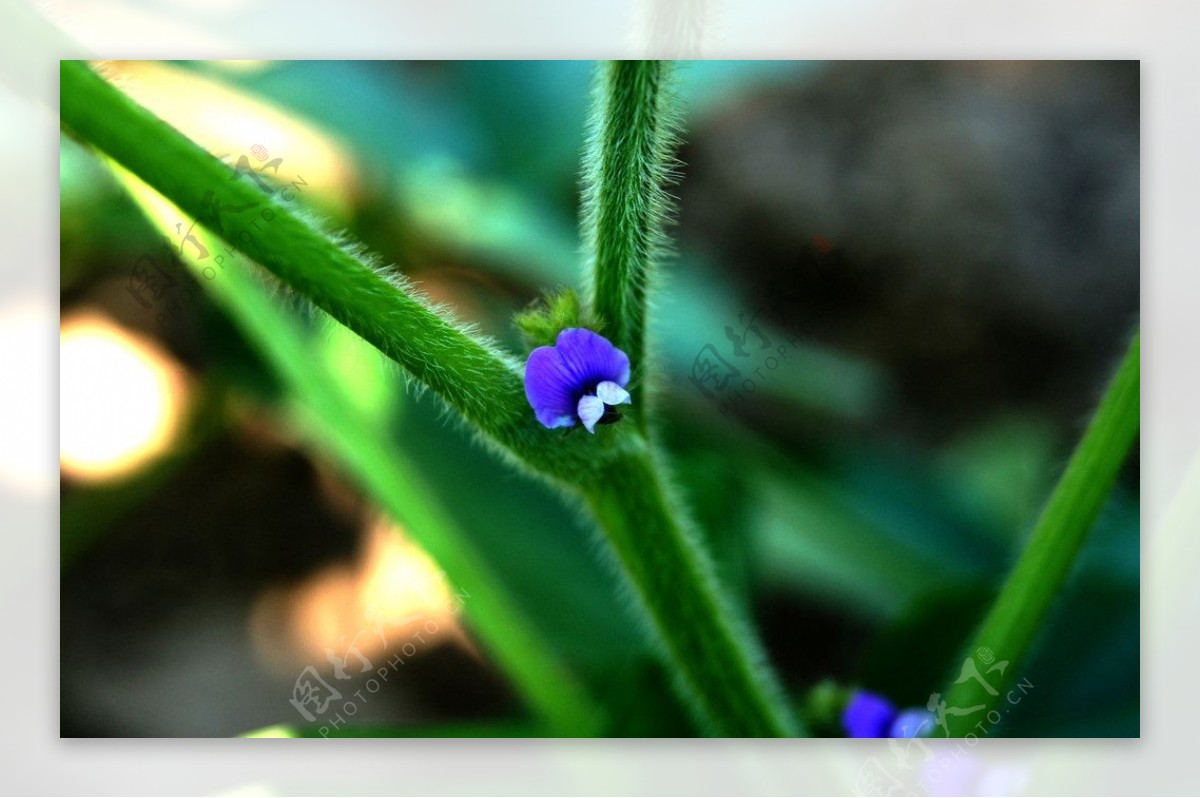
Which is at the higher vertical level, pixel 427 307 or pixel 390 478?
pixel 427 307

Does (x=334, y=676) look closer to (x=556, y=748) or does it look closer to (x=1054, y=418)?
(x=556, y=748)

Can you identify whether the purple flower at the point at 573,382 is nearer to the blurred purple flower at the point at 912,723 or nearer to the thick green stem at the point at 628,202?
the thick green stem at the point at 628,202

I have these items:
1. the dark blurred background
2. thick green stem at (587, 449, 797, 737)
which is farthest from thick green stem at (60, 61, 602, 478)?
the dark blurred background

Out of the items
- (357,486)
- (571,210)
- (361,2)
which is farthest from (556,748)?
(361,2)

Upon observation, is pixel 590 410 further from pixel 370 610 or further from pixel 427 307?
pixel 370 610

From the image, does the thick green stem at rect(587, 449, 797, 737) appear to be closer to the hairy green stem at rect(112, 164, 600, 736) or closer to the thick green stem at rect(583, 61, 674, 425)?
the thick green stem at rect(583, 61, 674, 425)

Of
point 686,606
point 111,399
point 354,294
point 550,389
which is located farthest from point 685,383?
point 111,399

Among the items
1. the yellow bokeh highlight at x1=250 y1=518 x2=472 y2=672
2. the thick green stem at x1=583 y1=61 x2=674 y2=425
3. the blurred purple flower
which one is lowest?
the blurred purple flower
